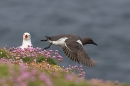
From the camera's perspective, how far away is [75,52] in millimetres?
25094

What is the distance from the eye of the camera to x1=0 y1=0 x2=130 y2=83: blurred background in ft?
181

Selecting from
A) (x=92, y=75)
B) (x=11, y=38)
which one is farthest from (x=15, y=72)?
(x=11, y=38)

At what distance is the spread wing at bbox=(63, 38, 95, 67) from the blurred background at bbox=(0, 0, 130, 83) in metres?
23.6

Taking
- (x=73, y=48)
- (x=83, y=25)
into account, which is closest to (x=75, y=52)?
(x=73, y=48)

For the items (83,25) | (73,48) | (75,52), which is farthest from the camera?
(83,25)

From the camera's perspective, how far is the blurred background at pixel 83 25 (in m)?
55.1

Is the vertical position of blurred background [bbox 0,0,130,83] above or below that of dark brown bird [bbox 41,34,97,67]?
above

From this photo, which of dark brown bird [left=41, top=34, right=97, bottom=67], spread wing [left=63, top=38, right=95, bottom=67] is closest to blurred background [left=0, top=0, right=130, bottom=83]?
dark brown bird [left=41, top=34, right=97, bottom=67]

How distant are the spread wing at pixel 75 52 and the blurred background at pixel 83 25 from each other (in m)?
23.6

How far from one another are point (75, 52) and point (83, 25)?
40.2m

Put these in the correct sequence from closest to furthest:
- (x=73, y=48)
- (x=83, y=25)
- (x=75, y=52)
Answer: (x=75, y=52), (x=73, y=48), (x=83, y=25)

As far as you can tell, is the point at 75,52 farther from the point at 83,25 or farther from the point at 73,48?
the point at 83,25

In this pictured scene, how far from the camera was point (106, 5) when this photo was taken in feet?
247

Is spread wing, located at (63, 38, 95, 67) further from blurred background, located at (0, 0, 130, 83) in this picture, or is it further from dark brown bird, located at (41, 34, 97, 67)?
blurred background, located at (0, 0, 130, 83)
